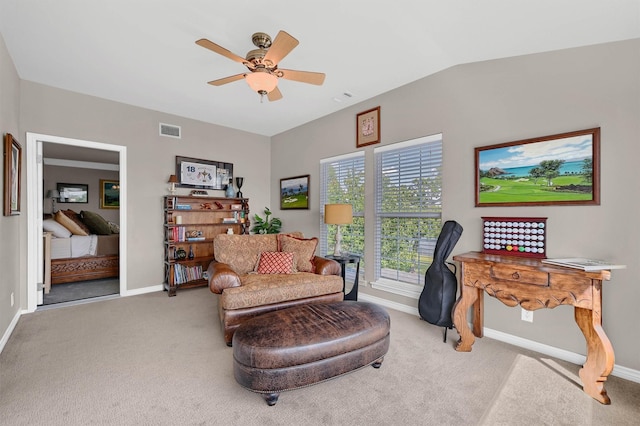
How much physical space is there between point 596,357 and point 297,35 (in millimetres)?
3283

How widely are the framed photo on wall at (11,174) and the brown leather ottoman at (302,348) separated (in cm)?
263

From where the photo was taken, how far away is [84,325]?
3021 millimetres

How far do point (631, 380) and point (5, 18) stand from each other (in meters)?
5.56

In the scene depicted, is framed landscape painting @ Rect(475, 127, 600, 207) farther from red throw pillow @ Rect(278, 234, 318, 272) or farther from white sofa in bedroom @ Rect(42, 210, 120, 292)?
white sofa in bedroom @ Rect(42, 210, 120, 292)

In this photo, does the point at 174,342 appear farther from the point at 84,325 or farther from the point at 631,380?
the point at 631,380

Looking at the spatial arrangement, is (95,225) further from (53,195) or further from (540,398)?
(540,398)

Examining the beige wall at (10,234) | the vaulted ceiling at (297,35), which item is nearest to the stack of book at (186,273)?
the beige wall at (10,234)

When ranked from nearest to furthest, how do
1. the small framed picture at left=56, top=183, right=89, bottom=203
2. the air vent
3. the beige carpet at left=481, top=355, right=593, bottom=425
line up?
1. the beige carpet at left=481, top=355, right=593, bottom=425
2. the air vent
3. the small framed picture at left=56, top=183, right=89, bottom=203

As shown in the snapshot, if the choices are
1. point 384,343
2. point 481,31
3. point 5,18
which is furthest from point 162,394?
point 481,31

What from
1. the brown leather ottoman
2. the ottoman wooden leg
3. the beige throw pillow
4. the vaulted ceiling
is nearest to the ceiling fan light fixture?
the vaulted ceiling

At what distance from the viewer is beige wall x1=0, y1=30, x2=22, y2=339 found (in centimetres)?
256

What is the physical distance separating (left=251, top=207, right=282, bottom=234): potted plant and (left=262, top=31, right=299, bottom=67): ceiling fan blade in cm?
327

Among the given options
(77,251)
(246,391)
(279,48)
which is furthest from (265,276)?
(77,251)

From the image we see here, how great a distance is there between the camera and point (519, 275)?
7.10ft
